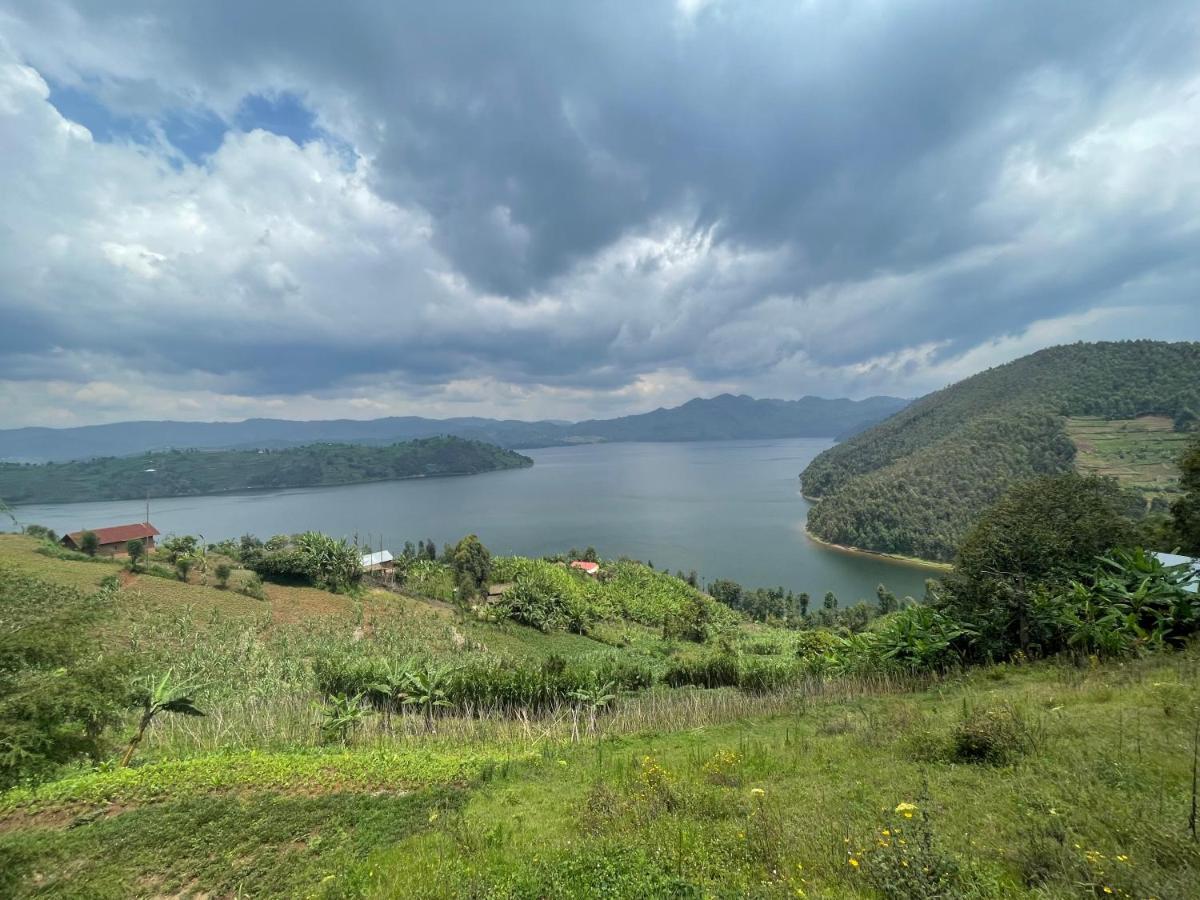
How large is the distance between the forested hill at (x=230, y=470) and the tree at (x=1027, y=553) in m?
154

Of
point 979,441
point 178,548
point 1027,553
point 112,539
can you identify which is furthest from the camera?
point 979,441

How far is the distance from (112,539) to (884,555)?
83207 millimetres

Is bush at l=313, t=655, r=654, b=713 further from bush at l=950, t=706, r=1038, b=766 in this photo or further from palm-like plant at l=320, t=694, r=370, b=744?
bush at l=950, t=706, r=1038, b=766

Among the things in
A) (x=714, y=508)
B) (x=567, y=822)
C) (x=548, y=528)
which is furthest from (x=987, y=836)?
(x=714, y=508)

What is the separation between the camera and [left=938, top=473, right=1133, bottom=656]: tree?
1011cm

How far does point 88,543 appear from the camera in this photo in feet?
110

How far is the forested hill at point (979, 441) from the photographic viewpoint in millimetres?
70500

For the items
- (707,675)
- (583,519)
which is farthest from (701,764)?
(583,519)

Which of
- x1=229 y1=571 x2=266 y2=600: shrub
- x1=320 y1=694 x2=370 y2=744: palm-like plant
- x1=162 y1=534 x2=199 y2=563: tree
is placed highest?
x1=320 y1=694 x2=370 y2=744: palm-like plant

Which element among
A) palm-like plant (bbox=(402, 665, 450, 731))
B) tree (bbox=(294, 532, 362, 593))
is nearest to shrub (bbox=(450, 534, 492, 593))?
tree (bbox=(294, 532, 362, 593))

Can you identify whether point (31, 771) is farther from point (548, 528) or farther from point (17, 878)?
point (548, 528)

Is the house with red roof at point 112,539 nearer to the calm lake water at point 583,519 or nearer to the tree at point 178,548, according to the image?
the tree at point 178,548

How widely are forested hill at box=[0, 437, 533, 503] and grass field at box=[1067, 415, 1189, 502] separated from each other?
16495 centimetres

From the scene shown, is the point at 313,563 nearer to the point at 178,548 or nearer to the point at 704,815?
the point at 178,548
